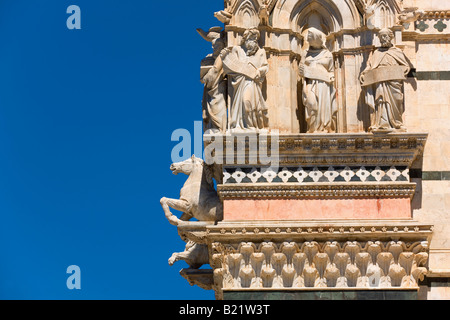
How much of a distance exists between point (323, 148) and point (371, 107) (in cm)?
109

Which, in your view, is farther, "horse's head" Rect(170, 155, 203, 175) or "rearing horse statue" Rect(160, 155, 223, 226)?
"horse's head" Rect(170, 155, 203, 175)

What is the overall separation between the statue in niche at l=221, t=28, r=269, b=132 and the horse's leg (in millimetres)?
1642

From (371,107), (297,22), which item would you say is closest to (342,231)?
(371,107)

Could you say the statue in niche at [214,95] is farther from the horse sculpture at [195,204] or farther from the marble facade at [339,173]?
the horse sculpture at [195,204]

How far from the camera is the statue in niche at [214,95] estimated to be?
82.7 feet

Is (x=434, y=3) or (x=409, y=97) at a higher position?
(x=434, y=3)

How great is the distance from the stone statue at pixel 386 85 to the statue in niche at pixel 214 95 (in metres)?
2.25

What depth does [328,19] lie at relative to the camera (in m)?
26.0

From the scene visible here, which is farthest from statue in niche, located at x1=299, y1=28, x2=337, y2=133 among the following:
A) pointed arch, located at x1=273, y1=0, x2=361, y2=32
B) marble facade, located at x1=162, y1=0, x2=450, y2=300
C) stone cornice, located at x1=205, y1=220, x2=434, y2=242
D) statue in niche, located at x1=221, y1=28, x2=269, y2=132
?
stone cornice, located at x1=205, y1=220, x2=434, y2=242

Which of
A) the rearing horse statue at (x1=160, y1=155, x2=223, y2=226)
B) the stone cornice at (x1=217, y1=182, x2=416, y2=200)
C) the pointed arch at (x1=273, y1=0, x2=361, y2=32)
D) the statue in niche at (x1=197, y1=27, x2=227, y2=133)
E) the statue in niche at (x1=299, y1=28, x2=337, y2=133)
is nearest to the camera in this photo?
the stone cornice at (x1=217, y1=182, x2=416, y2=200)

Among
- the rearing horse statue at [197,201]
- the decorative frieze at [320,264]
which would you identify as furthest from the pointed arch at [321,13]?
the decorative frieze at [320,264]

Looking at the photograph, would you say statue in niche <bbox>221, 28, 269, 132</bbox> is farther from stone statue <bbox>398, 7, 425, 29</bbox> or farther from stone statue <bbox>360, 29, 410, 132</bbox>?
stone statue <bbox>398, 7, 425, 29</bbox>

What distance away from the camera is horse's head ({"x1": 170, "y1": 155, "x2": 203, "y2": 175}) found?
26.1 m

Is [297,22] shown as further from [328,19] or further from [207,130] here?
[207,130]
